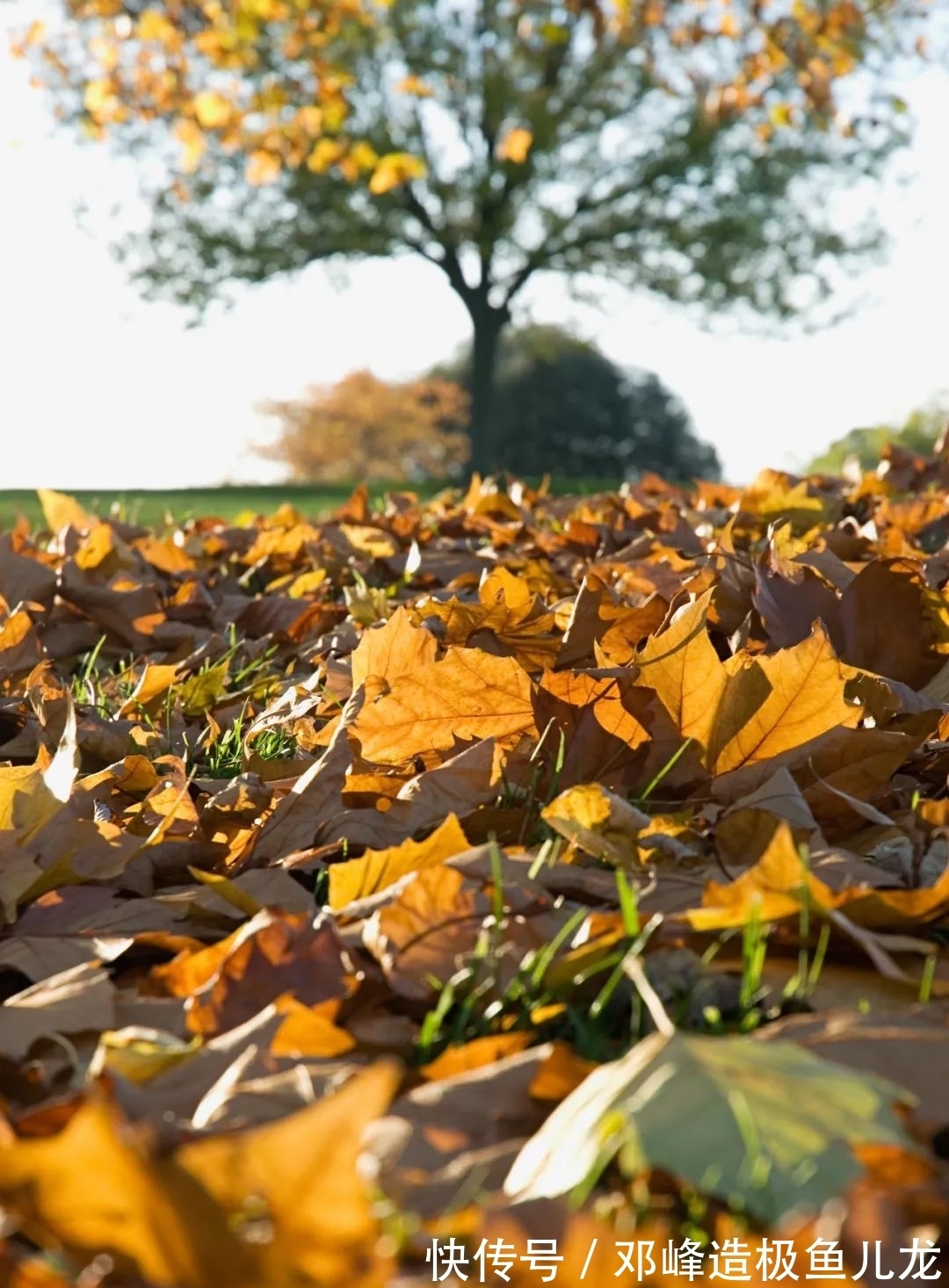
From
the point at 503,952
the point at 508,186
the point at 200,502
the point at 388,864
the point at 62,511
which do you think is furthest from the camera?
the point at 508,186

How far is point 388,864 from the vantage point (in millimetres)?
1299

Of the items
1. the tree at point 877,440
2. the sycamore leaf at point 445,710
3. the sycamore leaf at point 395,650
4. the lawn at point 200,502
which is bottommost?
the sycamore leaf at point 445,710

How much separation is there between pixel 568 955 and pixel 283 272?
2296 cm

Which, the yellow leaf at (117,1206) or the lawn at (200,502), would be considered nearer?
the yellow leaf at (117,1206)

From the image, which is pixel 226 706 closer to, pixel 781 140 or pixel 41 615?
pixel 41 615

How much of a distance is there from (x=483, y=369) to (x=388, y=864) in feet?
73.8

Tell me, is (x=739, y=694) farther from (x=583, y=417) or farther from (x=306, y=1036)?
(x=583, y=417)

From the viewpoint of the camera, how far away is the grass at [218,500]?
10.0 meters

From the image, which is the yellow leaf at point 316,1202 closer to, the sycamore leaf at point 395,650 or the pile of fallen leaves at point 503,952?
the pile of fallen leaves at point 503,952

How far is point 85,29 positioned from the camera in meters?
17.7

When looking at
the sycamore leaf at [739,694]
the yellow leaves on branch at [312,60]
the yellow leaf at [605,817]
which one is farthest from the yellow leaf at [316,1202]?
the yellow leaves on branch at [312,60]

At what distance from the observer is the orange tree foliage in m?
29.2

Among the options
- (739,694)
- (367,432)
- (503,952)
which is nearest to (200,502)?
(739,694)

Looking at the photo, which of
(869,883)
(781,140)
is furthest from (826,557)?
(781,140)
